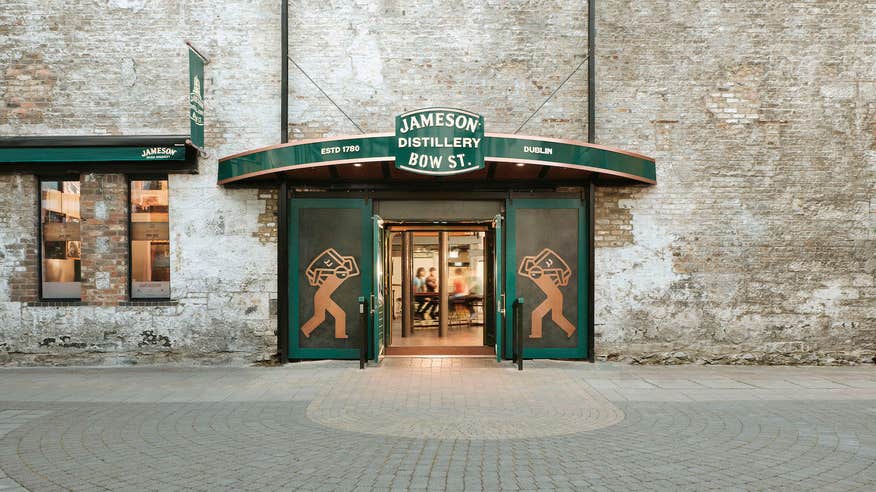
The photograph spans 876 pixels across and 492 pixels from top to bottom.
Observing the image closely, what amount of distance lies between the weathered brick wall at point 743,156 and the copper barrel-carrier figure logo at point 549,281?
27.3 inches

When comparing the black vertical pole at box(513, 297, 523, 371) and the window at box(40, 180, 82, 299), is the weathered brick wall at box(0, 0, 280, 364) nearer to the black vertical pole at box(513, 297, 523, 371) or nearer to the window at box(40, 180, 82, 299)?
the window at box(40, 180, 82, 299)

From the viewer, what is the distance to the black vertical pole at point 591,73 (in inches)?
353

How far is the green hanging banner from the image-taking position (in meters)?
8.23

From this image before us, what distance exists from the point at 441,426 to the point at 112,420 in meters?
3.64

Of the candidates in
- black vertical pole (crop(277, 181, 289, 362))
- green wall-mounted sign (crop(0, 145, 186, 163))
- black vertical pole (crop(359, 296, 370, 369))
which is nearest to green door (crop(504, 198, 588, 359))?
black vertical pole (crop(359, 296, 370, 369))

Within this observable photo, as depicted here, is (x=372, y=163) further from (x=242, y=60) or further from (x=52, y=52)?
(x=52, y=52)

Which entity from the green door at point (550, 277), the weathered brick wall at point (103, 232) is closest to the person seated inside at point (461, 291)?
the green door at point (550, 277)

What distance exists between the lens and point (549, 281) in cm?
923

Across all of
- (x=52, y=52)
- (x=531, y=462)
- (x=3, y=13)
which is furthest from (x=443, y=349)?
(x=3, y=13)

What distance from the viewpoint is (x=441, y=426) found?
5.82 metres

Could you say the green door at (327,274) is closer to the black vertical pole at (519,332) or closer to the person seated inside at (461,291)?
the black vertical pole at (519,332)

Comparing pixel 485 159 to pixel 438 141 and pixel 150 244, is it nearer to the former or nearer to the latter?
pixel 438 141

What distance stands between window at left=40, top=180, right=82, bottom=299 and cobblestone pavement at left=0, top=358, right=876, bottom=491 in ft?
4.56

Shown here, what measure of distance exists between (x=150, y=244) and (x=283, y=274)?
2368mm
